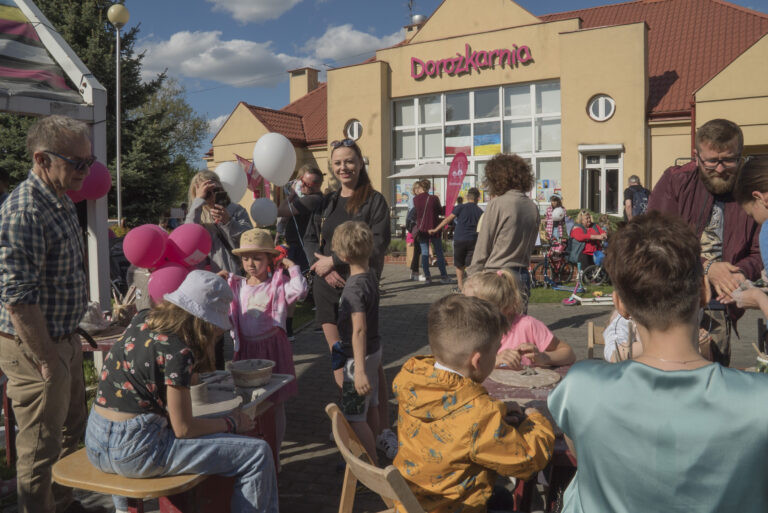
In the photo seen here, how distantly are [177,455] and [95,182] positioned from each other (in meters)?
2.98

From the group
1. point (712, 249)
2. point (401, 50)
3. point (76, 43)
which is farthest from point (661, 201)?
point (76, 43)

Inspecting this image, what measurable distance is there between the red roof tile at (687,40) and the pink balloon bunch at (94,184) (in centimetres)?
1649

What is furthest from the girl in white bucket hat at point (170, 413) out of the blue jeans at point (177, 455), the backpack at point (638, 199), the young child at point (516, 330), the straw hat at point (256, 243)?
the backpack at point (638, 199)

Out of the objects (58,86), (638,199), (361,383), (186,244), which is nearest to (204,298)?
(361,383)

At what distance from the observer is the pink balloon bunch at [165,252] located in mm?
3736

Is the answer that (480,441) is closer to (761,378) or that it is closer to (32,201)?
(761,378)

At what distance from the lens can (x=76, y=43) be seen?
1877 cm

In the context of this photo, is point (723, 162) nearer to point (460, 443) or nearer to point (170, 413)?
point (460, 443)

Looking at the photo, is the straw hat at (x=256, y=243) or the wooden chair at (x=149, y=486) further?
the straw hat at (x=256, y=243)

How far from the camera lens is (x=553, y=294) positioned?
11.4 m

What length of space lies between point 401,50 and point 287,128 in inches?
245

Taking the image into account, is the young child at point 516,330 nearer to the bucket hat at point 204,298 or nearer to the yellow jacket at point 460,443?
the yellow jacket at point 460,443

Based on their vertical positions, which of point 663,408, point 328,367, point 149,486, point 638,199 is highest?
point 638,199

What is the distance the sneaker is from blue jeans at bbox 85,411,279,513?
4.22 ft
